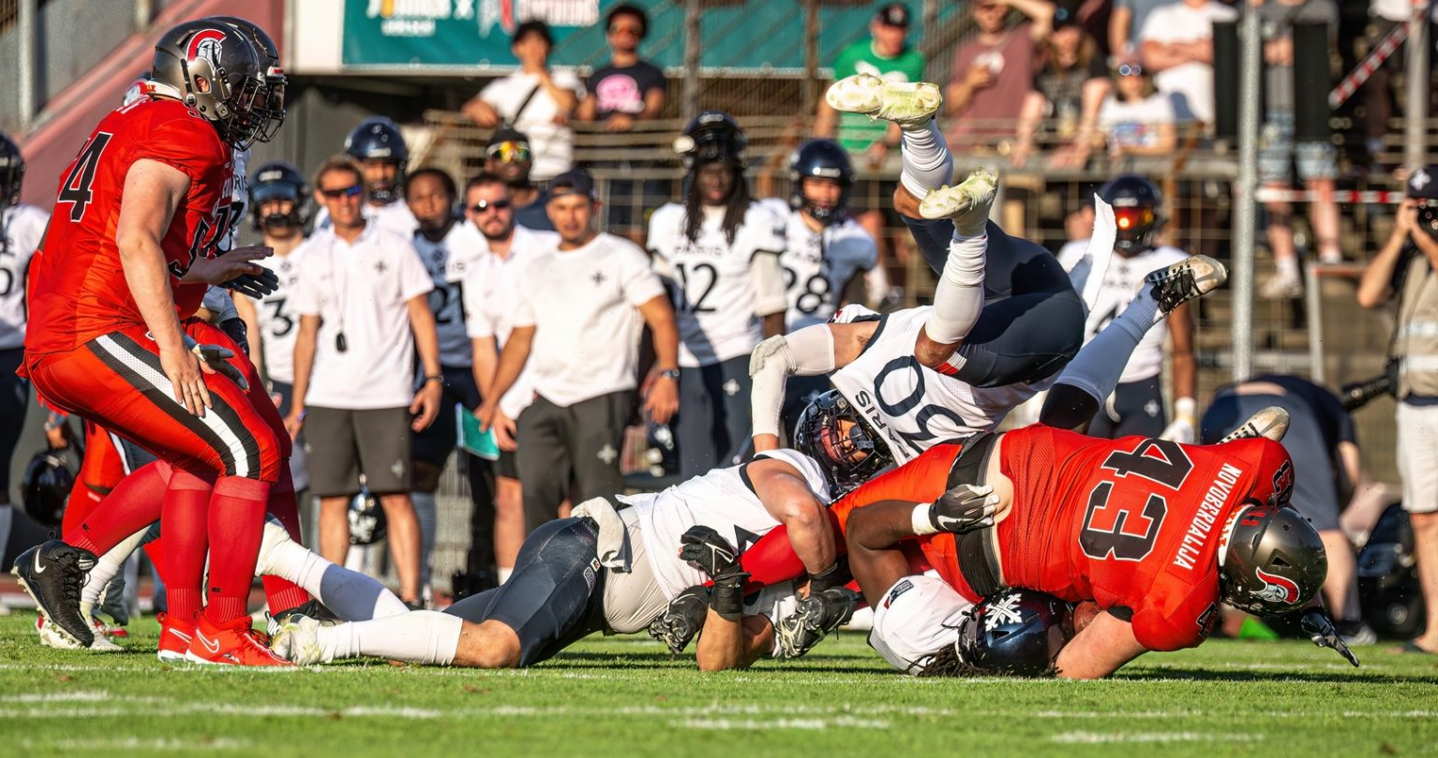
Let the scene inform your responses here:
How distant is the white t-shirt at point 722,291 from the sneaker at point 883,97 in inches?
130

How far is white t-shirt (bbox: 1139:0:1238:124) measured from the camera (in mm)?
12656

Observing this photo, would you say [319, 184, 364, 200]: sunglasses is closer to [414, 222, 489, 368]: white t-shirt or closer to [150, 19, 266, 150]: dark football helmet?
[414, 222, 489, 368]: white t-shirt

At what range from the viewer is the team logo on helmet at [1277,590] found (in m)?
5.48

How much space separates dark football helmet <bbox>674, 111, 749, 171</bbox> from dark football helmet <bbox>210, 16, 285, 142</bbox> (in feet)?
12.9

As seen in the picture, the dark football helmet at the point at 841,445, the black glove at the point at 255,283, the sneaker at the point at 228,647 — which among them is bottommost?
the sneaker at the point at 228,647

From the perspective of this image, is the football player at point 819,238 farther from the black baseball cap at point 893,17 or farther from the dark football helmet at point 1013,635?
the dark football helmet at point 1013,635

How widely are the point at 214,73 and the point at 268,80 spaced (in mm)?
179

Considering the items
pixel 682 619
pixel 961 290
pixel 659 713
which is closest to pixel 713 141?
pixel 961 290

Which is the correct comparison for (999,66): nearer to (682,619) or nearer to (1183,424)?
(1183,424)

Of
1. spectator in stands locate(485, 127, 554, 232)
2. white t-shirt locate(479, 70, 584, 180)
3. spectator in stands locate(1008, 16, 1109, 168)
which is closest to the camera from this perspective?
spectator in stands locate(485, 127, 554, 232)

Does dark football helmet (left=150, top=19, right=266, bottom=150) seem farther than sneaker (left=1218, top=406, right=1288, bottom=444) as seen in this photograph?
No

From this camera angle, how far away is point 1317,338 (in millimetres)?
11625

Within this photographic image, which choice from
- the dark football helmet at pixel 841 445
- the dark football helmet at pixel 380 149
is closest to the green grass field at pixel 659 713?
the dark football helmet at pixel 841 445

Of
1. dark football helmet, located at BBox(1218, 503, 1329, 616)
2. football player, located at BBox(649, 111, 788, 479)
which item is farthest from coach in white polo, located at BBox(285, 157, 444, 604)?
dark football helmet, located at BBox(1218, 503, 1329, 616)
